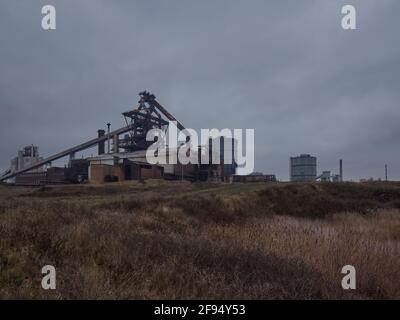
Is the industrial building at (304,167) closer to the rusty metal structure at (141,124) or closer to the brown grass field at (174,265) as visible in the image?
the rusty metal structure at (141,124)

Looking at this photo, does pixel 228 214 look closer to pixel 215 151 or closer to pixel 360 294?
pixel 360 294

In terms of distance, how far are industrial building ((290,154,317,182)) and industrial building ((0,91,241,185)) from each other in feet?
74.7

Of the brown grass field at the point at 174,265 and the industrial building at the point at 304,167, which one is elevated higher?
the industrial building at the point at 304,167

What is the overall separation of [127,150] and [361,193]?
4409cm

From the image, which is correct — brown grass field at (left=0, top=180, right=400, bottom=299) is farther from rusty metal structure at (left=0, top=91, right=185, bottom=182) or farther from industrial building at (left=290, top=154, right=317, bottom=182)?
industrial building at (left=290, top=154, right=317, bottom=182)

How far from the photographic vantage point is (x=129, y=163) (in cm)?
5500

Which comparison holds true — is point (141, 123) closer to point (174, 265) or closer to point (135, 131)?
point (135, 131)

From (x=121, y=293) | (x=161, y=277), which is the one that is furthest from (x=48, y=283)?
(x=161, y=277)

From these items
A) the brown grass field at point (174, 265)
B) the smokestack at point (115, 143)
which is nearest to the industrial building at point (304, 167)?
the smokestack at point (115, 143)

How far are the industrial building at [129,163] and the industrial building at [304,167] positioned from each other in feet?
74.7

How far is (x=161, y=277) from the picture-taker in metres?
4.93

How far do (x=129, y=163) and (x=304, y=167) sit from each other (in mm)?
46813

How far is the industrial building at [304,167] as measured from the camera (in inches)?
3295
